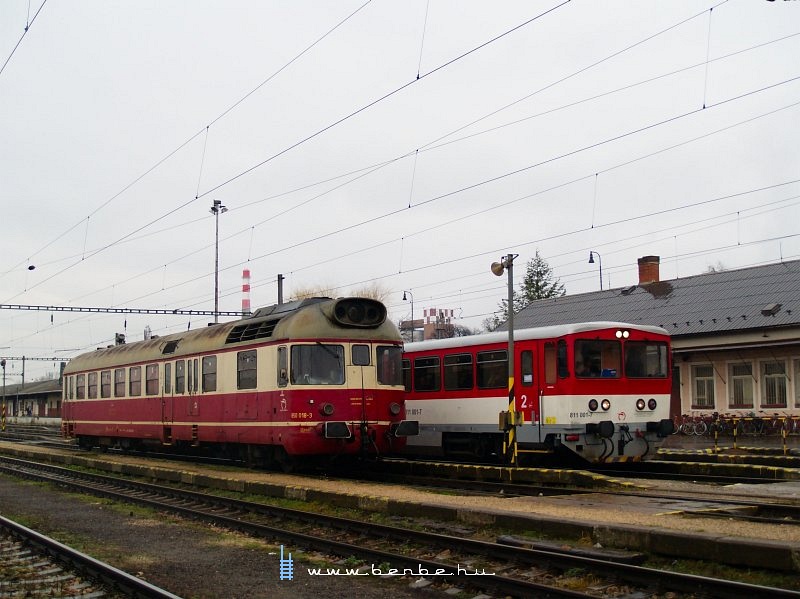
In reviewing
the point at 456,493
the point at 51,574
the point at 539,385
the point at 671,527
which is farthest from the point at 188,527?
the point at 539,385

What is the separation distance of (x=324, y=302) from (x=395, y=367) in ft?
6.75

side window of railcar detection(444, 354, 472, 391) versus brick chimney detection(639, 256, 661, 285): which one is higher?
brick chimney detection(639, 256, 661, 285)

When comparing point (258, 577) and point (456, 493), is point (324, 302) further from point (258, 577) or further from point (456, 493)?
point (258, 577)

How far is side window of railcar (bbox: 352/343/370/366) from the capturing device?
18.0m

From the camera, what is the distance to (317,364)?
1748 cm

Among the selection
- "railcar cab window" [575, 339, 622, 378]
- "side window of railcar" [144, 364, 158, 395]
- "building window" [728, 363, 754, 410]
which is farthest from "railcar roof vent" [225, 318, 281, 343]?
"building window" [728, 363, 754, 410]

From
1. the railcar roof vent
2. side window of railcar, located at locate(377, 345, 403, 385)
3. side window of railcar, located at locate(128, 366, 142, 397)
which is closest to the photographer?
the railcar roof vent

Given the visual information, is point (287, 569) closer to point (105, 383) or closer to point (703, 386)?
point (105, 383)

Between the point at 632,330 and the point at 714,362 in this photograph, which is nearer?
the point at 632,330

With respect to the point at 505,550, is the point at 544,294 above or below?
above

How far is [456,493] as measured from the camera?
14.8 m

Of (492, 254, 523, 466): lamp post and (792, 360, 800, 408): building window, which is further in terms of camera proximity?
(792, 360, 800, 408): building window

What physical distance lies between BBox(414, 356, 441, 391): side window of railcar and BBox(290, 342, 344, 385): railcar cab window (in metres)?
3.50

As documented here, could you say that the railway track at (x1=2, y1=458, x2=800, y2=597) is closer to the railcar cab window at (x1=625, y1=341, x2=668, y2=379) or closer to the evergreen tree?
the railcar cab window at (x1=625, y1=341, x2=668, y2=379)
